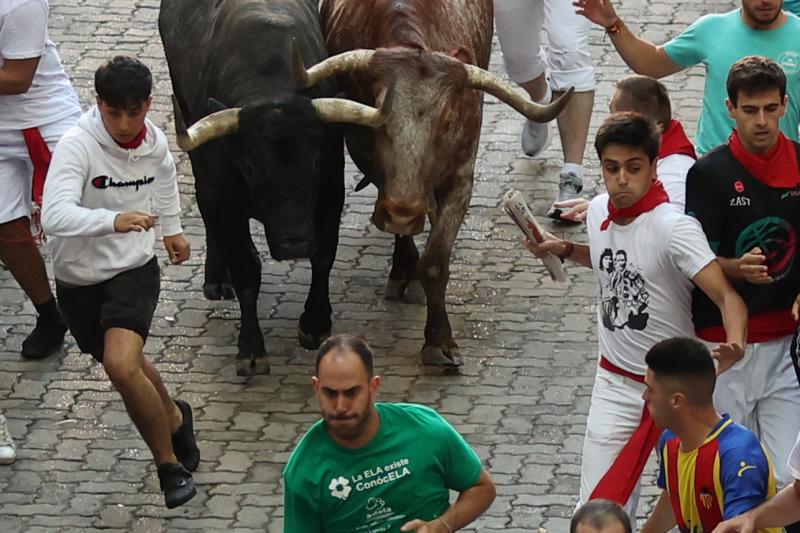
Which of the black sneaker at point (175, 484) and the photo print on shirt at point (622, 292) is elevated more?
the photo print on shirt at point (622, 292)

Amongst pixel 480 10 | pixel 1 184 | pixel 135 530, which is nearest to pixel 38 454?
pixel 135 530

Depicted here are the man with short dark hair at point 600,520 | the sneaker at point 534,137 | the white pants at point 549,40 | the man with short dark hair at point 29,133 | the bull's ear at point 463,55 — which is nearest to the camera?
the man with short dark hair at point 600,520

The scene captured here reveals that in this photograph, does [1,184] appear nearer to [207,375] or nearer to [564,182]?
[207,375]

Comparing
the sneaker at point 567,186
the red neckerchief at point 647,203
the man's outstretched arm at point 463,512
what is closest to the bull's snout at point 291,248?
the sneaker at point 567,186

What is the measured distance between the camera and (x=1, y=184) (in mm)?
10398

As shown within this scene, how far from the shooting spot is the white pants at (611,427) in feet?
25.7

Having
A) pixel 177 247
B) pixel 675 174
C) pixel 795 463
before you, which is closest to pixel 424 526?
pixel 795 463

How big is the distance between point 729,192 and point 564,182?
15.0ft

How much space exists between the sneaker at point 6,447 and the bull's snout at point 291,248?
1.69 m

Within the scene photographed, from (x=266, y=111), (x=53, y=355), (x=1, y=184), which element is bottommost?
(x=53, y=355)

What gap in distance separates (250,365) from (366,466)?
13.1 feet

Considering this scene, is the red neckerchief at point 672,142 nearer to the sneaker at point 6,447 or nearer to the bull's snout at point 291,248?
the bull's snout at point 291,248

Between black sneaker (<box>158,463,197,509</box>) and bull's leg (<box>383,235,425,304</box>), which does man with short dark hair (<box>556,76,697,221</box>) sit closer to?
black sneaker (<box>158,463,197,509</box>)

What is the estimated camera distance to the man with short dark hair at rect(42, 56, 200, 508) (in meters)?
8.71
